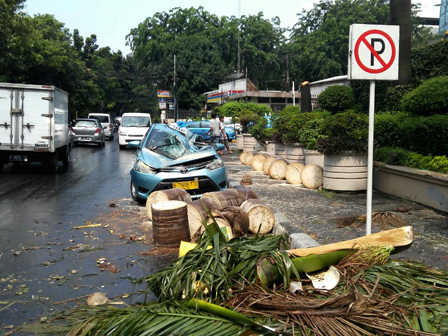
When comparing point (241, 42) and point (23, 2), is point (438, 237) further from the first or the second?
point (241, 42)

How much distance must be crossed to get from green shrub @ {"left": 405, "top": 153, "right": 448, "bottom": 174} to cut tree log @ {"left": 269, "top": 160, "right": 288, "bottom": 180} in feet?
13.1

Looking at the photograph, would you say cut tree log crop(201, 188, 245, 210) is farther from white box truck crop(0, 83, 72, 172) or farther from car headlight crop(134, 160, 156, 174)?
white box truck crop(0, 83, 72, 172)

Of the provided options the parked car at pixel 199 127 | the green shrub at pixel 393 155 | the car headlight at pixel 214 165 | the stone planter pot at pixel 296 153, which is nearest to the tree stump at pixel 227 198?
the car headlight at pixel 214 165

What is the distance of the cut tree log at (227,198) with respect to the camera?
7887mm

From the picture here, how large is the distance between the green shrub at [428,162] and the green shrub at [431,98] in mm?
1091

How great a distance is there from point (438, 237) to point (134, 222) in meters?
4.78

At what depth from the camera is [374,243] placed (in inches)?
179

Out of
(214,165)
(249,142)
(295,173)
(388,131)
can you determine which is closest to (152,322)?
(214,165)

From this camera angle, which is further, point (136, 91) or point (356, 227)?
point (136, 91)

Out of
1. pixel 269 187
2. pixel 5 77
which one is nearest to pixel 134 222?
pixel 269 187

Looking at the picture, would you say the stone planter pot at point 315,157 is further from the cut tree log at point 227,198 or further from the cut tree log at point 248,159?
the cut tree log at point 248,159

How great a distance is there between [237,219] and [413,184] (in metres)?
4.35

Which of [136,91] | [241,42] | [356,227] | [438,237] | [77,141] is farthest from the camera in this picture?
[136,91]

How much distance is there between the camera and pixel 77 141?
28859mm
